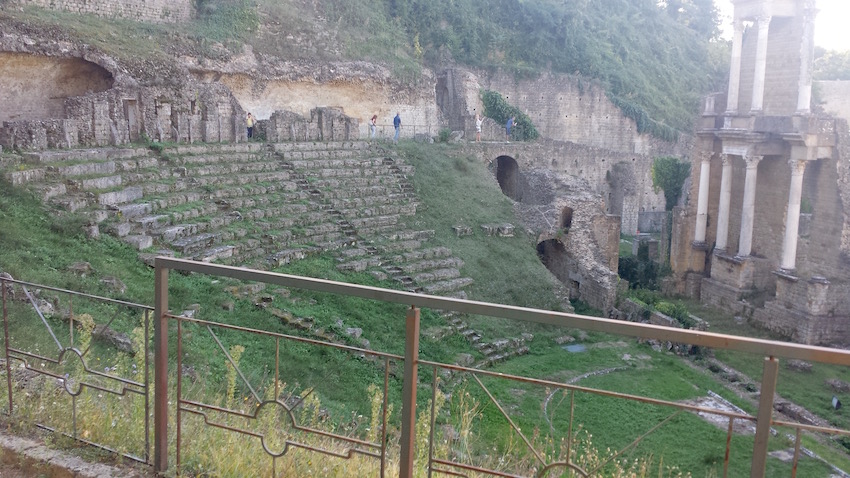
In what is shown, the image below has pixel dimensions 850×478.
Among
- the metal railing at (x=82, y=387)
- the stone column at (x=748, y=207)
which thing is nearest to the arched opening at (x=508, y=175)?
the stone column at (x=748, y=207)

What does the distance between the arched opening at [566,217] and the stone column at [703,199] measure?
14.3ft

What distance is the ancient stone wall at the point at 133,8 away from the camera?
20.5 meters

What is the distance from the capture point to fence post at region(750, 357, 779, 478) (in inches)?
111


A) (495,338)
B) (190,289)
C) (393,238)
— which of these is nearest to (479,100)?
(393,238)

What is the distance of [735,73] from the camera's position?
846 inches

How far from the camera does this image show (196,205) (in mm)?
14125

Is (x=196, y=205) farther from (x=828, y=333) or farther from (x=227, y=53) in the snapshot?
(x=828, y=333)

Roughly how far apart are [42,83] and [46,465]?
16.4m

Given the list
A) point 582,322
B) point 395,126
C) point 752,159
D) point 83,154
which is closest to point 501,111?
point 395,126

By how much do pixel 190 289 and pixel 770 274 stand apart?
55.3 feet

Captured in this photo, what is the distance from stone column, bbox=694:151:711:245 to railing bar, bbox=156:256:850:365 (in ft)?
68.5

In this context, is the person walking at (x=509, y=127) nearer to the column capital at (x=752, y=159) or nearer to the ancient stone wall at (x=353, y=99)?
the ancient stone wall at (x=353, y=99)

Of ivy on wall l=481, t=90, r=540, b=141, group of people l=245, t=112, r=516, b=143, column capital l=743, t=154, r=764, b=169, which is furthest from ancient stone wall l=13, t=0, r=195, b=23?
column capital l=743, t=154, r=764, b=169

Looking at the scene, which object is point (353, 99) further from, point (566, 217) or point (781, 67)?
point (781, 67)
